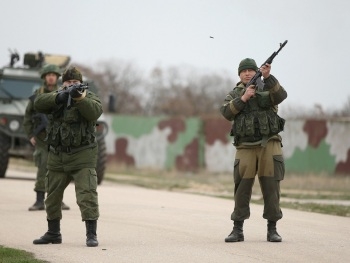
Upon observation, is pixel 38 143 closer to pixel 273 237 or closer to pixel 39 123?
pixel 39 123

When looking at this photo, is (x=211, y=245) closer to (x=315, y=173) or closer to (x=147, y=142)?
(x=315, y=173)

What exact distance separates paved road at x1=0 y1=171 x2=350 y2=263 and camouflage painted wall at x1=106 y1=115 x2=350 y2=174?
39.3 ft

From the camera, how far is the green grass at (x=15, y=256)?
28.9ft

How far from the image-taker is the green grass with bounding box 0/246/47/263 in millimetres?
8812

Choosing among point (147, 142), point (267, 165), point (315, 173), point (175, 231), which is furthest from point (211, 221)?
point (147, 142)

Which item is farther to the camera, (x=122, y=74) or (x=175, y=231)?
(x=122, y=74)

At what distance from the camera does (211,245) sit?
9953 mm

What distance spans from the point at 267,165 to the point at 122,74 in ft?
258

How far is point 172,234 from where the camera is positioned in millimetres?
11133

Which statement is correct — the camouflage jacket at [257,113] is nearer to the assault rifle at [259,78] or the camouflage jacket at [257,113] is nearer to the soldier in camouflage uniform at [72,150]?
the assault rifle at [259,78]

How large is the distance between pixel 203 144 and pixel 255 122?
77.5ft

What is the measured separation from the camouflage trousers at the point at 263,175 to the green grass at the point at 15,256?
2.25m

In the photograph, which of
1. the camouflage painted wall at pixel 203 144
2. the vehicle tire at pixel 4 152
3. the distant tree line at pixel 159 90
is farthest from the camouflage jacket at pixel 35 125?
the distant tree line at pixel 159 90

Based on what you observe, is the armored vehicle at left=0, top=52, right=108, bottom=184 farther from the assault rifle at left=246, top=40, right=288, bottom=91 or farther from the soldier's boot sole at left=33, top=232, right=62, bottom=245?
the assault rifle at left=246, top=40, right=288, bottom=91
